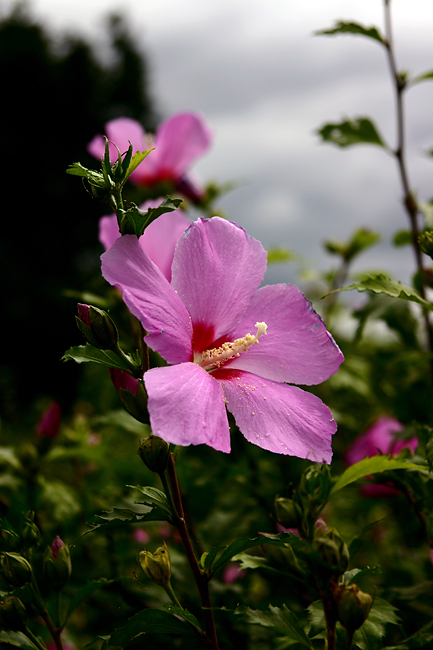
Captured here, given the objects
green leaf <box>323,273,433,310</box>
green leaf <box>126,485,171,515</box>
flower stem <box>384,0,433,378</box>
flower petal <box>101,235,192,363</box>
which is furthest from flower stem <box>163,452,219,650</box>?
flower stem <box>384,0,433,378</box>

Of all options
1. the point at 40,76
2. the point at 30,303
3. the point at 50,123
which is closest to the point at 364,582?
the point at 30,303

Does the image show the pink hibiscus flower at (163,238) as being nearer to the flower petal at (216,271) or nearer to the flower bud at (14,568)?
the flower petal at (216,271)

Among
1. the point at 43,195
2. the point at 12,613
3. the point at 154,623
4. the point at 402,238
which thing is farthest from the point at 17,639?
the point at 43,195

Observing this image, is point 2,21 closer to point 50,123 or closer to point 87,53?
point 87,53

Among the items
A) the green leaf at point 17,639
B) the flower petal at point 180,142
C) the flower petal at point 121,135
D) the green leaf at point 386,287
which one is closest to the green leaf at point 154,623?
the green leaf at point 17,639

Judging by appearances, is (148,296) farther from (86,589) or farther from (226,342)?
(86,589)

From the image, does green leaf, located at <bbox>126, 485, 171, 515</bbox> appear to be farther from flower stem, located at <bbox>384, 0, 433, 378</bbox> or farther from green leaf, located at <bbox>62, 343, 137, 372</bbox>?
flower stem, located at <bbox>384, 0, 433, 378</bbox>
